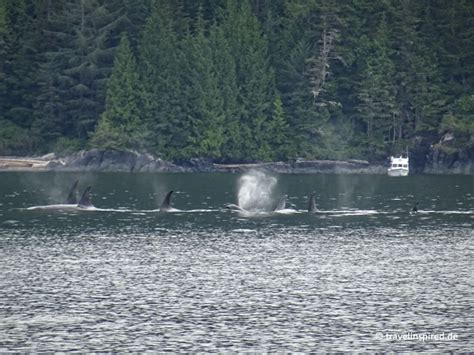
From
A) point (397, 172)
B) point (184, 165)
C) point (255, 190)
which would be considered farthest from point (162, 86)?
point (255, 190)

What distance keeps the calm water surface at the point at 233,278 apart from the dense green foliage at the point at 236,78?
61014mm

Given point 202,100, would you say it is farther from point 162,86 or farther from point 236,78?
point 236,78

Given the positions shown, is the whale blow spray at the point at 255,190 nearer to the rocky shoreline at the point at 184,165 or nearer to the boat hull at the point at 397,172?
the rocky shoreline at the point at 184,165

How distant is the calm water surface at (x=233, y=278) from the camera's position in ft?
161

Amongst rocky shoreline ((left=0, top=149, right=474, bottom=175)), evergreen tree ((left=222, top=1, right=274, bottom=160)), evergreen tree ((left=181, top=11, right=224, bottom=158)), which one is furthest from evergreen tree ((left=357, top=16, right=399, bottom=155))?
evergreen tree ((left=181, top=11, right=224, bottom=158))

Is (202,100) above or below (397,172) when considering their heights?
above

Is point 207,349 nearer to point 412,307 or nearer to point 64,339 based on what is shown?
point 64,339

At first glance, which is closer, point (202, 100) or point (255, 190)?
point (255, 190)

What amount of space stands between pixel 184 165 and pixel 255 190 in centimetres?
3571

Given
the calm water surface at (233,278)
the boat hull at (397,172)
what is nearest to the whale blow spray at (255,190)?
the calm water surface at (233,278)

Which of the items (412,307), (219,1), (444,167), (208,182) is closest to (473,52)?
(444,167)

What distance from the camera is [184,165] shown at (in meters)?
171

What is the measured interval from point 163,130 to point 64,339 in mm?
123908

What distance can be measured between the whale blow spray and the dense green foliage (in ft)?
31.6
